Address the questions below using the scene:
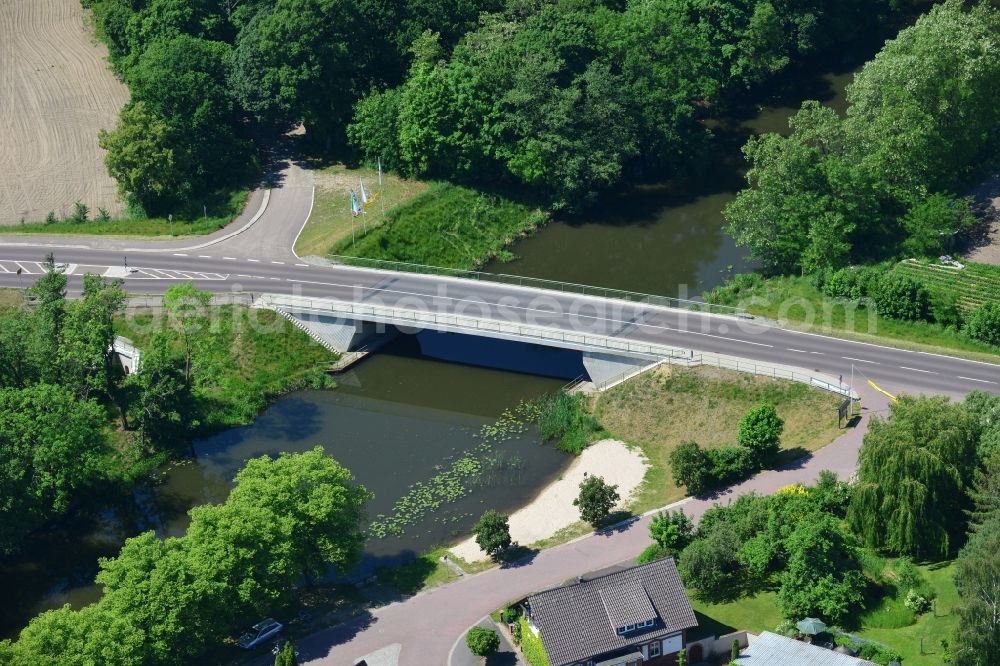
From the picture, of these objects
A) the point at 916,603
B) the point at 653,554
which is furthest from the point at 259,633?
the point at 916,603

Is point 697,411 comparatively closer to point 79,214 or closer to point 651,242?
point 651,242

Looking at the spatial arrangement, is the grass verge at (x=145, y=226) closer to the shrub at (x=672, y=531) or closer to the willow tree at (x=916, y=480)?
the shrub at (x=672, y=531)

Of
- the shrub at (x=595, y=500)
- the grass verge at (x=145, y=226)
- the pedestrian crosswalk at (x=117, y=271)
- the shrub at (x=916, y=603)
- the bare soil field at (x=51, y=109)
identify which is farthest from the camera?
the bare soil field at (x=51, y=109)

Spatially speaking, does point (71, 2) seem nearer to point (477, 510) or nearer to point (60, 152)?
point (60, 152)

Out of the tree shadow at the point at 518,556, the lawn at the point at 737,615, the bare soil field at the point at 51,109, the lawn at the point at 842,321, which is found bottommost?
the lawn at the point at 737,615

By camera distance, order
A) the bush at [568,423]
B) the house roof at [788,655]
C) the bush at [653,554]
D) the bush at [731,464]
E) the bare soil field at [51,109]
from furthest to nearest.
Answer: the bare soil field at [51,109] → the bush at [568,423] → the bush at [731,464] → the bush at [653,554] → the house roof at [788,655]

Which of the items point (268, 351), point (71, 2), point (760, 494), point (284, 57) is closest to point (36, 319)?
point (268, 351)

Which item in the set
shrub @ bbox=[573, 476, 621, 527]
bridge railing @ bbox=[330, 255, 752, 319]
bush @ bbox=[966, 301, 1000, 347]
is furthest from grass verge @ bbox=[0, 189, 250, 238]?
bush @ bbox=[966, 301, 1000, 347]

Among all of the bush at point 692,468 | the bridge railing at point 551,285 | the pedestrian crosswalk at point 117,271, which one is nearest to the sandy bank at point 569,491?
the bush at point 692,468

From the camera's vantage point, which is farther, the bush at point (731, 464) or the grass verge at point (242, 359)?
the grass verge at point (242, 359)
